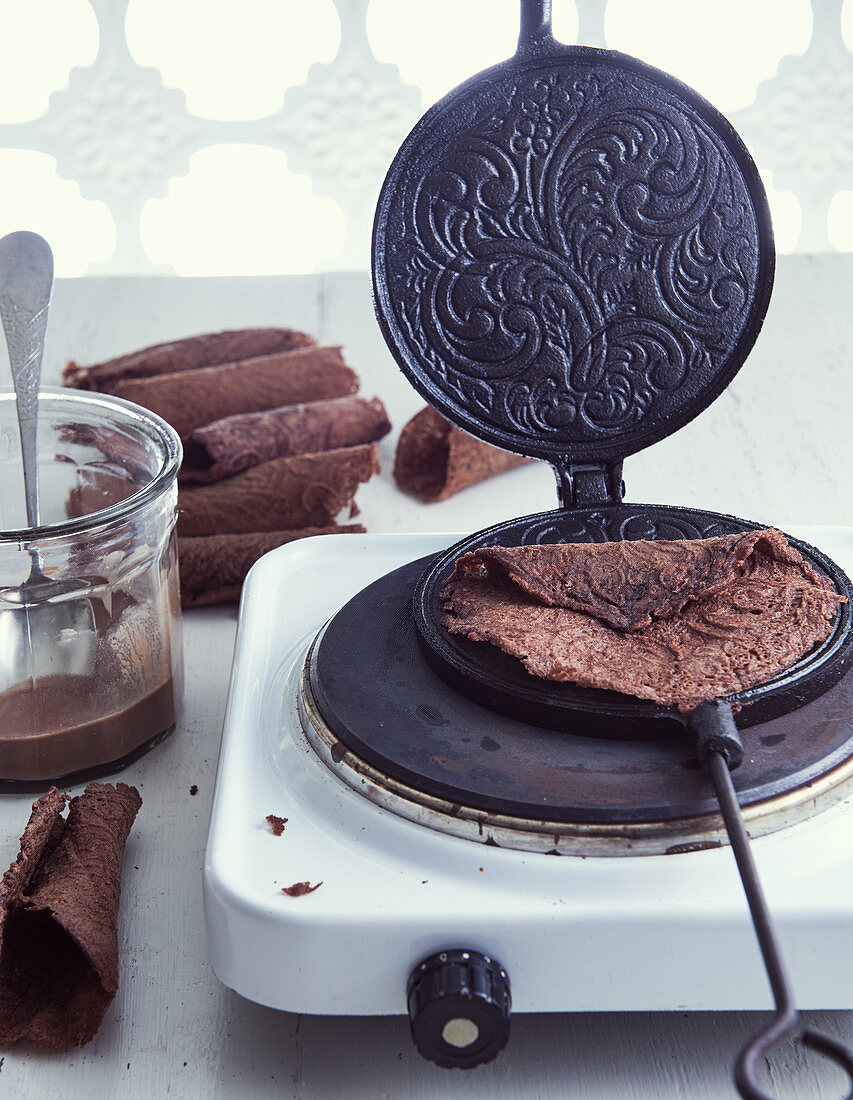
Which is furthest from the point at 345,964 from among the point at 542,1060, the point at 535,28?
the point at 535,28

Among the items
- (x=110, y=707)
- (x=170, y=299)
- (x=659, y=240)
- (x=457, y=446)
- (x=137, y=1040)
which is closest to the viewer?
(x=137, y=1040)

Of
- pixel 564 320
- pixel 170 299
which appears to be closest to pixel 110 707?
pixel 564 320

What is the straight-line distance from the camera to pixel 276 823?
3.04ft

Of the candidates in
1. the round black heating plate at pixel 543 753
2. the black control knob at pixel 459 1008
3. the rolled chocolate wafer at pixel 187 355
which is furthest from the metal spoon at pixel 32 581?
the rolled chocolate wafer at pixel 187 355

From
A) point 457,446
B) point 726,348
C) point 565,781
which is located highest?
point 726,348

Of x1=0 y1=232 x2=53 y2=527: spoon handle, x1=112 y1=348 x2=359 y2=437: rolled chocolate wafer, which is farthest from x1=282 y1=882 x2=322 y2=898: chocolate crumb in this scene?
x1=112 y1=348 x2=359 y2=437: rolled chocolate wafer

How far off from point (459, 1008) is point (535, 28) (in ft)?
3.12

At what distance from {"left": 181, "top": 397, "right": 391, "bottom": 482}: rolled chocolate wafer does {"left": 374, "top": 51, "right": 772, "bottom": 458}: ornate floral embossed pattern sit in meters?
0.55

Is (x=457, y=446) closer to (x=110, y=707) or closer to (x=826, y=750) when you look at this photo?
(x=110, y=707)

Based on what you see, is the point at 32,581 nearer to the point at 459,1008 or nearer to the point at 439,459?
the point at 459,1008

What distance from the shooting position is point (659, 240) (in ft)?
4.23

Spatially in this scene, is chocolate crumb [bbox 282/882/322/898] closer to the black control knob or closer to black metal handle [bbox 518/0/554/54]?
the black control knob

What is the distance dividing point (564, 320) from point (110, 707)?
1.99 feet

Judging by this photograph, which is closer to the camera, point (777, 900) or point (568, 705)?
point (777, 900)
